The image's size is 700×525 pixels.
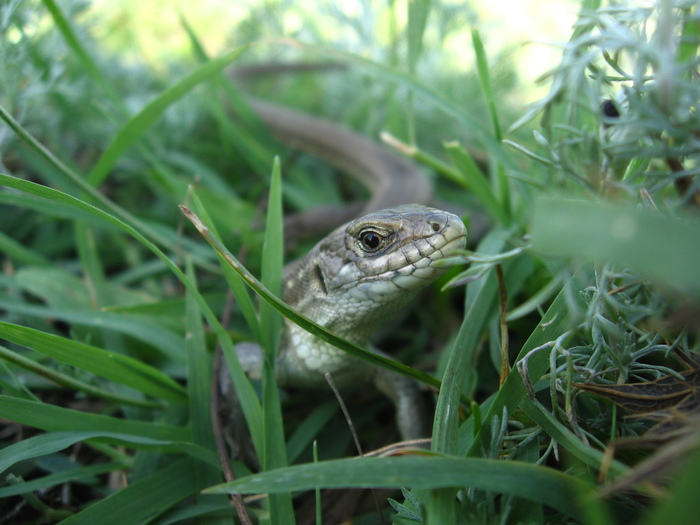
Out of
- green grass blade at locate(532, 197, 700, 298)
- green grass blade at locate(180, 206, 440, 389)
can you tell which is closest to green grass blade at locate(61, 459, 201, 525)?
green grass blade at locate(180, 206, 440, 389)

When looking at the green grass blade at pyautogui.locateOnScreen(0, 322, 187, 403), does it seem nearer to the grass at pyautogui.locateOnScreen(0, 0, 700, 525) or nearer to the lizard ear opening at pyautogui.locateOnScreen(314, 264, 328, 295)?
the grass at pyautogui.locateOnScreen(0, 0, 700, 525)

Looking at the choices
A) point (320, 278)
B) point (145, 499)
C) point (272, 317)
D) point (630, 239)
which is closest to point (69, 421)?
point (145, 499)

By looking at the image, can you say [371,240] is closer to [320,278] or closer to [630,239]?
[320,278]

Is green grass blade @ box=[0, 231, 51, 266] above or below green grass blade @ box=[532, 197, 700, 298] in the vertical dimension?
above

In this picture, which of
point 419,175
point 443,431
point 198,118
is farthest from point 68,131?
point 443,431

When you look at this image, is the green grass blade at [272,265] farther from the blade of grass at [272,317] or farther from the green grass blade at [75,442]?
the green grass blade at [75,442]

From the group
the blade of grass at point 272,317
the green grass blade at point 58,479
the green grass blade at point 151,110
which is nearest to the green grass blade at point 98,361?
the green grass blade at point 58,479

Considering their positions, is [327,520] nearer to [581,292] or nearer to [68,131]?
[581,292]
